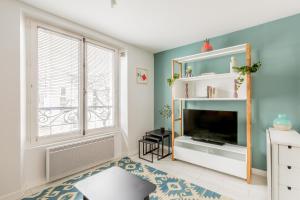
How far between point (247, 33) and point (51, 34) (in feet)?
10.5

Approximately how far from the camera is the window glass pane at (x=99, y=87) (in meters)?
2.74

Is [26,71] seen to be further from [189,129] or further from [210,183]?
[210,183]

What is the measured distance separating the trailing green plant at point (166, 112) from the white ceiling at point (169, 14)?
162 cm

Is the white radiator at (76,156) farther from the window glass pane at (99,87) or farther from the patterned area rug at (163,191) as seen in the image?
the window glass pane at (99,87)

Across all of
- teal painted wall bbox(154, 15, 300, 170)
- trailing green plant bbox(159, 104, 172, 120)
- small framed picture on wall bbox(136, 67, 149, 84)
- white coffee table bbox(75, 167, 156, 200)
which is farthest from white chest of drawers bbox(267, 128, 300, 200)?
small framed picture on wall bbox(136, 67, 149, 84)

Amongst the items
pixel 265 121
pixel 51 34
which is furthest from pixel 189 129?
pixel 51 34

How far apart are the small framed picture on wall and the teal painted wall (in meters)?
1.60

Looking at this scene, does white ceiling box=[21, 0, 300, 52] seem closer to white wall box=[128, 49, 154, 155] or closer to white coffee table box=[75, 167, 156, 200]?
white wall box=[128, 49, 154, 155]

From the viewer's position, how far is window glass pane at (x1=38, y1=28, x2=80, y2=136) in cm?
218

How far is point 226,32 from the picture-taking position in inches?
105

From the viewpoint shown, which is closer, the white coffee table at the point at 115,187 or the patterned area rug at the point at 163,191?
the white coffee table at the point at 115,187

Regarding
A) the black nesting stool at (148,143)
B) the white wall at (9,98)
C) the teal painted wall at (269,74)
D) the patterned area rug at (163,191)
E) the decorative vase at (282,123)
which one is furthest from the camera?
the black nesting stool at (148,143)

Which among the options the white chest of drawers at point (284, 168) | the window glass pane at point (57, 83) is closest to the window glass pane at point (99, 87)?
the window glass pane at point (57, 83)

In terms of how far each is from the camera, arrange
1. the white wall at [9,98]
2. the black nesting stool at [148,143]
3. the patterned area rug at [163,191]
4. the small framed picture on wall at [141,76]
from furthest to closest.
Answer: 1. the small framed picture on wall at [141,76]
2. the black nesting stool at [148,143]
3. the patterned area rug at [163,191]
4. the white wall at [9,98]
